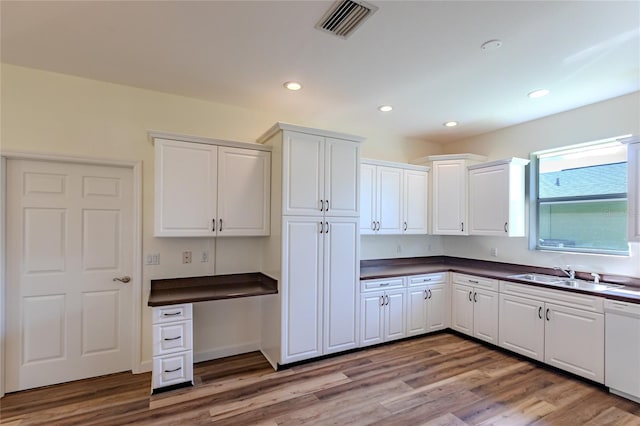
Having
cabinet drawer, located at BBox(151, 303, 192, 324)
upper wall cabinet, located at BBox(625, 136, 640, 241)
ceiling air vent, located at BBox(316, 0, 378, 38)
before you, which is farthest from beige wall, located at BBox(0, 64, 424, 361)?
upper wall cabinet, located at BBox(625, 136, 640, 241)

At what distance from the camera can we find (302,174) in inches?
124

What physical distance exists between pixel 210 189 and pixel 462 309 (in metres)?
3.32

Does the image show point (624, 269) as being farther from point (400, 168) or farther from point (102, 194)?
point (102, 194)

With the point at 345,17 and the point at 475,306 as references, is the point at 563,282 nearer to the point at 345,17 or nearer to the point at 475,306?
the point at 475,306

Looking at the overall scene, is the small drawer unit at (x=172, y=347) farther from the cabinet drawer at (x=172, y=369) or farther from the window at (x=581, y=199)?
the window at (x=581, y=199)

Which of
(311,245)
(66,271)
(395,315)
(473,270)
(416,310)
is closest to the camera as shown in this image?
(66,271)

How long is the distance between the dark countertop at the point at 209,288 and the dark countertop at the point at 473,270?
1135 millimetres

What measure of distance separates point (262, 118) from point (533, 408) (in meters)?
3.68

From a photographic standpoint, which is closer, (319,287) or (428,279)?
(319,287)

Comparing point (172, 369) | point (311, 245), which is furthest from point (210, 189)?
point (172, 369)

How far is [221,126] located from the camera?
344 centimetres

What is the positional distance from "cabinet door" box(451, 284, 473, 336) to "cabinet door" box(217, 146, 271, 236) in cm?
257

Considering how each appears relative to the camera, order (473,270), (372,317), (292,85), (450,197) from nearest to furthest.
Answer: (292,85) < (372,317) < (473,270) < (450,197)

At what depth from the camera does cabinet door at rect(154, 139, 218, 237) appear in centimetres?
287
